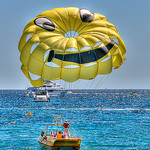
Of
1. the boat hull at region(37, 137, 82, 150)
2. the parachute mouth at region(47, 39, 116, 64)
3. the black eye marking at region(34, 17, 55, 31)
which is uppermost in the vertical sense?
the black eye marking at region(34, 17, 55, 31)

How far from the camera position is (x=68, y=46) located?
28234 millimetres

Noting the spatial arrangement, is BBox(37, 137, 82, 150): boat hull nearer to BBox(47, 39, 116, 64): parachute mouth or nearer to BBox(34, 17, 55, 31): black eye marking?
BBox(47, 39, 116, 64): parachute mouth

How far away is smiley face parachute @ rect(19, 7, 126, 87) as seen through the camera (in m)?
28.8

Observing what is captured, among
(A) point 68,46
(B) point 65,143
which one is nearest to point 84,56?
(A) point 68,46

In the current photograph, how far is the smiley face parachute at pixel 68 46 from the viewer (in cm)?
2881

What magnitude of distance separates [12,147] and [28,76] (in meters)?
8.02

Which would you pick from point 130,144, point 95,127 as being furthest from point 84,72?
point 95,127

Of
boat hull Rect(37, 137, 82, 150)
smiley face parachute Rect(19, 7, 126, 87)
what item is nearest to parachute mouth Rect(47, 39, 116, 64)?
smiley face parachute Rect(19, 7, 126, 87)

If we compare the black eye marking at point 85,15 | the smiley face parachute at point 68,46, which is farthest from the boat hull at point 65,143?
the black eye marking at point 85,15

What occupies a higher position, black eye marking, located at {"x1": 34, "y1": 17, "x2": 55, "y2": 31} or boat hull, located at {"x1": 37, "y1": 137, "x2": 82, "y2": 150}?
black eye marking, located at {"x1": 34, "y1": 17, "x2": 55, "y2": 31}

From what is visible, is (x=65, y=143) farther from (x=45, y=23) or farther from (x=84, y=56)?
(x=45, y=23)

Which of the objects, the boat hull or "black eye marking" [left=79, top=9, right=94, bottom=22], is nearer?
the boat hull

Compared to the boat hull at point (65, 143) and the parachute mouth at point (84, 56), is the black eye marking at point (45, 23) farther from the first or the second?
the boat hull at point (65, 143)

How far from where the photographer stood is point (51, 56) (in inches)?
1145
